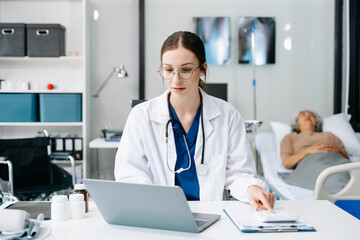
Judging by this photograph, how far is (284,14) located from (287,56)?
0.39m

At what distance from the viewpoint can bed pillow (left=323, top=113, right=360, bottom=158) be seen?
3213mm

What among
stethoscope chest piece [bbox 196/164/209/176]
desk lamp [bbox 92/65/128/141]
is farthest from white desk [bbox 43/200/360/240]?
desk lamp [bbox 92/65/128/141]

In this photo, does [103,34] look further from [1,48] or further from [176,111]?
[176,111]

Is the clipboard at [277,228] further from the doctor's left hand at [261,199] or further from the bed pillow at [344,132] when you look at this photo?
the bed pillow at [344,132]

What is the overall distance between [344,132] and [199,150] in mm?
2093

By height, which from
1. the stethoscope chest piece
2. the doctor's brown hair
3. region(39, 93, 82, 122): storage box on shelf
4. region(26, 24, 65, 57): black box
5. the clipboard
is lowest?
the clipboard

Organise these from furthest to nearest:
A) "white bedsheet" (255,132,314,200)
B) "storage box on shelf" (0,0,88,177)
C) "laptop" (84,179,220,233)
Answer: "storage box on shelf" (0,0,88,177) < "white bedsheet" (255,132,314,200) < "laptop" (84,179,220,233)

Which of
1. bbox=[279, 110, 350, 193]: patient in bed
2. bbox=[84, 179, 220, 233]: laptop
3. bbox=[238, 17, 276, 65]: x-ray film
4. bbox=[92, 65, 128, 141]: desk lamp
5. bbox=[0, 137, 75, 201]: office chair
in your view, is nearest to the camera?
bbox=[84, 179, 220, 233]: laptop

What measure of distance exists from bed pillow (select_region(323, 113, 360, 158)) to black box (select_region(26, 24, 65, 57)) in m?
2.36

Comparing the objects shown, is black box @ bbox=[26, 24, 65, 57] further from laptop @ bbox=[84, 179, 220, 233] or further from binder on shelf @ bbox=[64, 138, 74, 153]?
laptop @ bbox=[84, 179, 220, 233]

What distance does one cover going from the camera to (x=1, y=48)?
11.4ft

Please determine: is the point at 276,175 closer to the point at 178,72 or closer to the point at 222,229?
the point at 178,72

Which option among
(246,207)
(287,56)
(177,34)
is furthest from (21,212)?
(287,56)

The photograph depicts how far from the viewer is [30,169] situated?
2893mm
